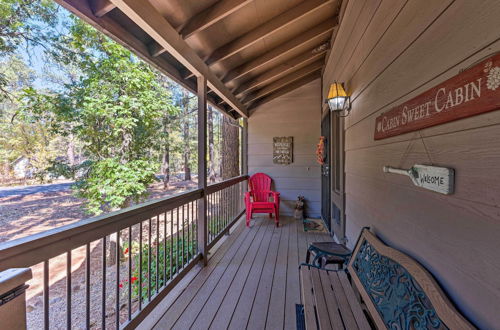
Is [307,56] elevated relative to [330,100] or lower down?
elevated

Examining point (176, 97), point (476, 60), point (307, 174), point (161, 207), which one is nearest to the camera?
point (476, 60)

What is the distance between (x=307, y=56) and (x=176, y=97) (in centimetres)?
358

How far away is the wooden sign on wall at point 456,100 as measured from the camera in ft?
1.83

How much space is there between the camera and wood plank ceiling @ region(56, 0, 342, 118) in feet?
5.19

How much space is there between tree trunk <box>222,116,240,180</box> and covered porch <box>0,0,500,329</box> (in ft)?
2.41

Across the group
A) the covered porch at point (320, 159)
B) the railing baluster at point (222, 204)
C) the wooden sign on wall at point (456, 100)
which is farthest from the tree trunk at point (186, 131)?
the wooden sign on wall at point (456, 100)

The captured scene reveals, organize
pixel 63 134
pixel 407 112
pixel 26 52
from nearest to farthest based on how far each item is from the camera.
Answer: pixel 407 112 < pixel 26 52 < pixel 63 134

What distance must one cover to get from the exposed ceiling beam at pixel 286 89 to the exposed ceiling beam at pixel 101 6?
3454mm

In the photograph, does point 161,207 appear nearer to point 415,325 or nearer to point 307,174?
point 415,325

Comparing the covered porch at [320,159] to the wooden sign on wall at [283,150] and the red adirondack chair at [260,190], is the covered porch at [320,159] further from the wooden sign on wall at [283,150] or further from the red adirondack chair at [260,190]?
the wooden sign on wall at [283,150]

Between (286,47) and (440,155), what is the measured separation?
104 inches

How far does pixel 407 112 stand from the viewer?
989mm

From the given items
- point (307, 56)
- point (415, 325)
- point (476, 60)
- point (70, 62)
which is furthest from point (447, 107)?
point (70, 62)

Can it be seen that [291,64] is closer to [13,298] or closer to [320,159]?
[320,159]
